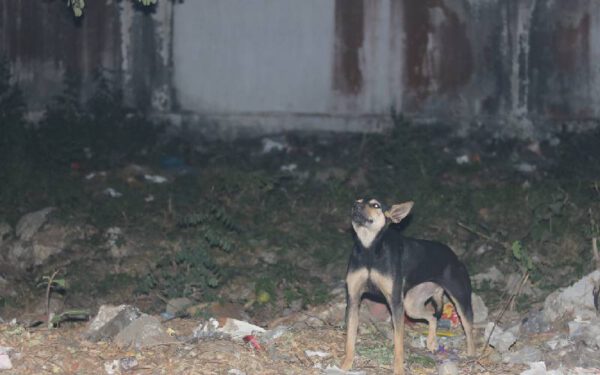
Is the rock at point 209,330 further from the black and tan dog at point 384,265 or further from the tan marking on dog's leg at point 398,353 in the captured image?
the tan marking on dog's leg at point 398,353

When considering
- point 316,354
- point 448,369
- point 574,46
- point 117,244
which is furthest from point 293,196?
point 448,369

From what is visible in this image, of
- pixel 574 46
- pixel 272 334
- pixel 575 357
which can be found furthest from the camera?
pixel 574 46

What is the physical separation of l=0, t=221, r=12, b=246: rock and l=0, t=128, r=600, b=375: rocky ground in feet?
0.06

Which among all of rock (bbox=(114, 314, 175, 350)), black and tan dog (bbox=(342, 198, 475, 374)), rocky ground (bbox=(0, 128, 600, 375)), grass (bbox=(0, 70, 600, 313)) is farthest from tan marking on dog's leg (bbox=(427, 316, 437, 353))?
rock (bbox=(114, 314, 175, 350))

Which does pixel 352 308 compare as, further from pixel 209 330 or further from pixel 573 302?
pixel 573 302

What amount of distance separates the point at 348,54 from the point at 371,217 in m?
6.63

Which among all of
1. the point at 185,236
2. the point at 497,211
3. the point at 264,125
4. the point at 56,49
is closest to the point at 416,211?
the point at 497,211

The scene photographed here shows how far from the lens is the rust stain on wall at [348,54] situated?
12.9 m

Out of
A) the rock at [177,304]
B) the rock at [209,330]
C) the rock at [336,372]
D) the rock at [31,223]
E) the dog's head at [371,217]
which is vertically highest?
the dog's head at [371,217]

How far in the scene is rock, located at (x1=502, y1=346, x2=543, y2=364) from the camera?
689 cm

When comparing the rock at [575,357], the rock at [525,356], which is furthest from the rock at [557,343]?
the rock at [525,356]

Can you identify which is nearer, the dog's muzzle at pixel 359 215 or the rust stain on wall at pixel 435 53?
the dog's muzzle at pixel 359 215

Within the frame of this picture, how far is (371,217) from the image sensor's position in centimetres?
659

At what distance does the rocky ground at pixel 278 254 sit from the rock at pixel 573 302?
0.01 m
